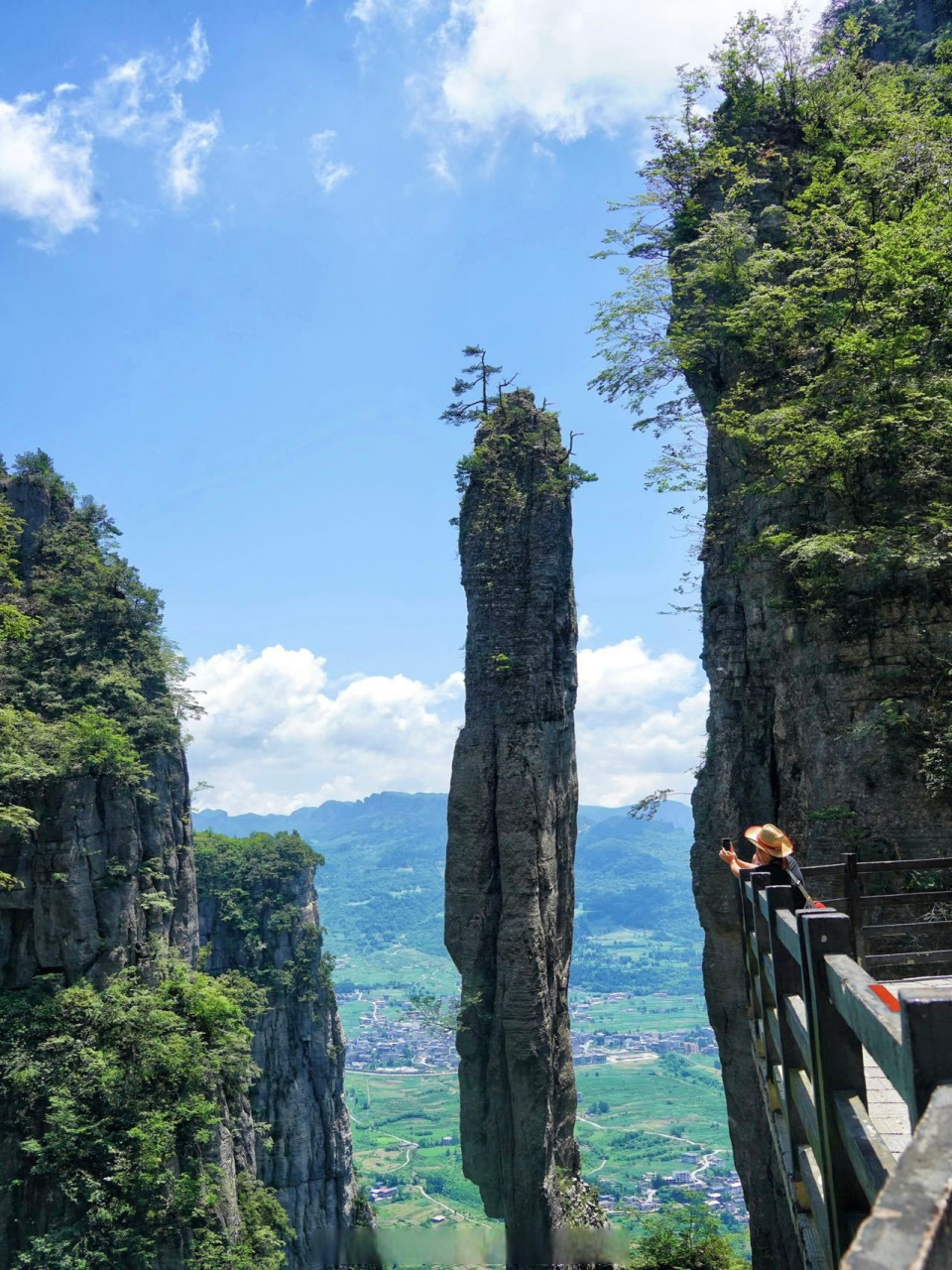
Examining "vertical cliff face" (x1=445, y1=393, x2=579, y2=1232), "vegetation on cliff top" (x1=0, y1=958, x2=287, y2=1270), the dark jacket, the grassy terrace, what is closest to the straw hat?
the dark jacket

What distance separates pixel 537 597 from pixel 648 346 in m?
13.1

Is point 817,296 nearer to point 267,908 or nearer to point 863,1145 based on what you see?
point 863,1145

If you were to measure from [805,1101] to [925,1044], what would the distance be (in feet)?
8.48

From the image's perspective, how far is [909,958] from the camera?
8.88 metres

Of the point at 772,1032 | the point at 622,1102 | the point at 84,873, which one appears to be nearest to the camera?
the point at 772,1032

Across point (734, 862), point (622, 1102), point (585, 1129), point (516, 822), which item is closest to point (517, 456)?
point (516, 822)

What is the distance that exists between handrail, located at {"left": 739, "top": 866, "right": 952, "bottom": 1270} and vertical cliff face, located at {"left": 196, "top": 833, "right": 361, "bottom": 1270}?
150 ft

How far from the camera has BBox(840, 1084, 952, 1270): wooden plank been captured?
1518 millimetres

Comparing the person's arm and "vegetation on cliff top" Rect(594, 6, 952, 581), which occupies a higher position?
"vegetation on cliff top" Rect(594, 6, 952, 581)

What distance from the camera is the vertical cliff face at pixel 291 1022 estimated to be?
46.2m

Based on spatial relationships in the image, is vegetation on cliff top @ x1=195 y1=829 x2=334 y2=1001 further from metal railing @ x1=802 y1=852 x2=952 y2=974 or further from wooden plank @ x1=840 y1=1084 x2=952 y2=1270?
wooden plank @ x1=840 y1=1084 x2=952 y2=1270

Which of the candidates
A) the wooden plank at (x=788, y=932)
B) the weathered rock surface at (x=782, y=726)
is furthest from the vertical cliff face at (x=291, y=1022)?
the wooden plank at (x=788, y=932)

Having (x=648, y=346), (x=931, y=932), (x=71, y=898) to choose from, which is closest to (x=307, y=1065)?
(x=71, y=898)

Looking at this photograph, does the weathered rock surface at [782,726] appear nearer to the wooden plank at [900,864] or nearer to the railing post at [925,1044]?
the wooden plank at [900,864]
